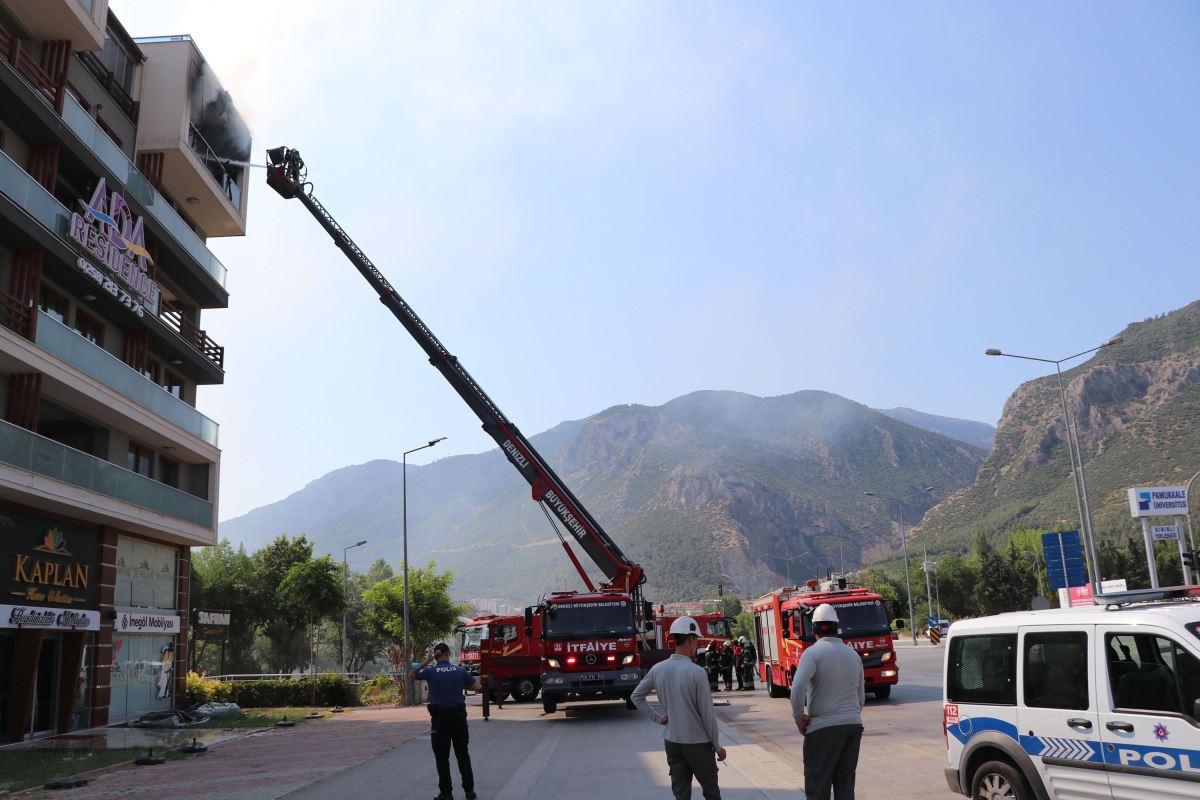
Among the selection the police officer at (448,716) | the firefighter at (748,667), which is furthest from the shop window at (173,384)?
the police officer at (448,716)

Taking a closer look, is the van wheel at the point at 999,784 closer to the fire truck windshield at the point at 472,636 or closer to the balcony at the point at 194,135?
the balcony at the point at 194,135

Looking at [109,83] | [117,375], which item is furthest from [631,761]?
[109,83]

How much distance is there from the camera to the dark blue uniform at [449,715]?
990 cm

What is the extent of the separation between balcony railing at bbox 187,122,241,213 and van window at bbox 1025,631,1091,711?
93.5 feet

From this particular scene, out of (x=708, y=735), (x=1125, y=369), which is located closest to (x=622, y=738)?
(x=708, y=735)

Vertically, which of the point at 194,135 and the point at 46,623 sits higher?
the point at 194,135

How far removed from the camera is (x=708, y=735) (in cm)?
650

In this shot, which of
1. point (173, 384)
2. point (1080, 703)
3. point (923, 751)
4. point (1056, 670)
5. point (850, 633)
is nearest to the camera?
point (1080, 703)

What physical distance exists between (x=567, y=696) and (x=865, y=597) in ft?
23.5

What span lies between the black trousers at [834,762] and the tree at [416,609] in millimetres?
42496

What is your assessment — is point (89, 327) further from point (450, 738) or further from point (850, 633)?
point (850, 633)

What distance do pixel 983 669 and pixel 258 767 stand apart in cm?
1136

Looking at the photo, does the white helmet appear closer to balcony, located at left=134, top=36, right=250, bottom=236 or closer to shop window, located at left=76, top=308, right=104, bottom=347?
shop window, located at left=76, top=308, right=104, bottom=347

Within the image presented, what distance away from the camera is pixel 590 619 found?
1989cm
